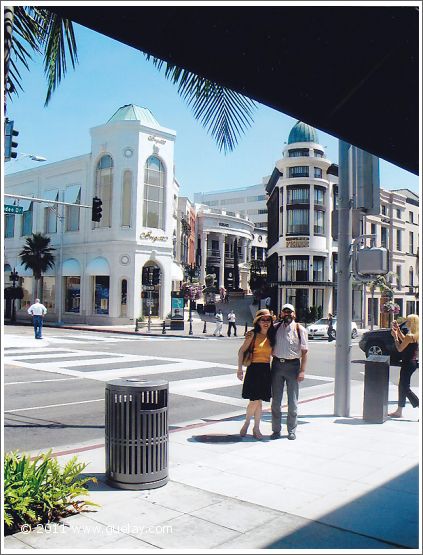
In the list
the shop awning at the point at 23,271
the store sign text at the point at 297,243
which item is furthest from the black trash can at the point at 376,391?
the shop awning at the point at 23,271

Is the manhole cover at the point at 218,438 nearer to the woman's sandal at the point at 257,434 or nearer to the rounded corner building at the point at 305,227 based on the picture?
the woman's sandal at the point at 257,434

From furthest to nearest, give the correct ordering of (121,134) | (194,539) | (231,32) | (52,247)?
1. (52,247)
2. (121,134)
3. (194,539)
4. (231,32)

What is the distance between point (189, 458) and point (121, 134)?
36817 millimetres

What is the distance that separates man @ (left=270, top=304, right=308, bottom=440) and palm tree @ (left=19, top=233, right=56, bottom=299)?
40517 millimetres

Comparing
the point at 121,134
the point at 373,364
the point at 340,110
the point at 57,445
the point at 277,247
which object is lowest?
the point at 57,445

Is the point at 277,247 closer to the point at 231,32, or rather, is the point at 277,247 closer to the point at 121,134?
the point at 121,134

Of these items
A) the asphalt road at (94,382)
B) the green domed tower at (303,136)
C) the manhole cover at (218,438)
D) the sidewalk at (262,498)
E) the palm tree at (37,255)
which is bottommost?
the asphalt road at (94,382)

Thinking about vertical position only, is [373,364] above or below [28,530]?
above

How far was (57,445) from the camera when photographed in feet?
24.6

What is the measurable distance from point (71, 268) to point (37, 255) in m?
3.52

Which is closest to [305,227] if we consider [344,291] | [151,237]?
[151,237]

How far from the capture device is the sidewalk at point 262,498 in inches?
168

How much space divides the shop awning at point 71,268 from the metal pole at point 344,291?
36.6 meters

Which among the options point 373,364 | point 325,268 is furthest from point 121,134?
point 373,364
